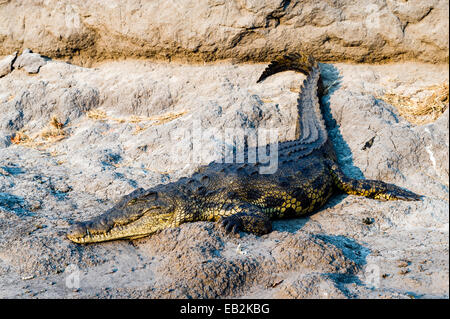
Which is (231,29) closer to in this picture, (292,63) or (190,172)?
(292,63)

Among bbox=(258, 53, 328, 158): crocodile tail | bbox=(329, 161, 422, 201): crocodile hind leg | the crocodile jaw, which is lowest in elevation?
the crocodile jaw

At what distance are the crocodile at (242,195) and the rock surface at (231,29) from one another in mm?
2067

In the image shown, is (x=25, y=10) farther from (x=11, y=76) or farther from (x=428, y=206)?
(x=428, y=206)

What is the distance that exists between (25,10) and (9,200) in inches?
169

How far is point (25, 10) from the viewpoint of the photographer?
747 centimetres

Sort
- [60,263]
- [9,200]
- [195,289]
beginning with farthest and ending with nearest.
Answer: [9,200] < [60,263] < [195,289]

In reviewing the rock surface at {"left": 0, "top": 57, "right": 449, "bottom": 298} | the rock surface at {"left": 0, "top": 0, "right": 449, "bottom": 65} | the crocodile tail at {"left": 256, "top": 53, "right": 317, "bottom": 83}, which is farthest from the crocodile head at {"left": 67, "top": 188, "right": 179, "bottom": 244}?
the rock surface at {"left": 0, "top": 0, "right": 449, "bottom": 65}

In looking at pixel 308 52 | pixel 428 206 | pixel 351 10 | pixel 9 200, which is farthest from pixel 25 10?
pixel 428 206

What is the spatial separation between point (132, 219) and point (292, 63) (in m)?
3.90

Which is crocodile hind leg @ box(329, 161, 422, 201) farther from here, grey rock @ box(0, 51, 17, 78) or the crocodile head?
grey rock @ box(0, 51, 17, 78)

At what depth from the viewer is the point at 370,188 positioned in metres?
4.78

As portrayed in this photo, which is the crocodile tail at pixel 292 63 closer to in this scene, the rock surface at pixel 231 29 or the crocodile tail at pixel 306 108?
the crocodile tail at pixel 306 108

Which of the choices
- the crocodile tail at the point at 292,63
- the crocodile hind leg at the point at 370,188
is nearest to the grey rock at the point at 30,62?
the crocodile tail at the point at 292,63

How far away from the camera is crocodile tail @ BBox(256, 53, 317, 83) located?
21.8 ft
